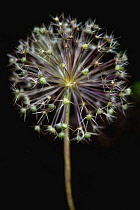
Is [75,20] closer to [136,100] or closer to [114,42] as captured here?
[114,42]

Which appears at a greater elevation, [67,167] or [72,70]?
[72,70]

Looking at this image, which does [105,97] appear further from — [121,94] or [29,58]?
[29,58]

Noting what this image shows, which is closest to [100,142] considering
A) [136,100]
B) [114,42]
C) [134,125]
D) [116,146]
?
[116,146]

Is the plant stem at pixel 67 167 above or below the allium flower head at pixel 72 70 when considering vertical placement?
below

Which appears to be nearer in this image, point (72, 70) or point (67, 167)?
point (72, 70)

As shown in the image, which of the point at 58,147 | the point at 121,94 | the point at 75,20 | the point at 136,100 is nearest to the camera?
the point at 121,94

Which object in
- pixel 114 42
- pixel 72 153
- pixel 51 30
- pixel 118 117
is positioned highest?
pixel 51 30

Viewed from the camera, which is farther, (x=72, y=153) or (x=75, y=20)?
(x=72, y=153)

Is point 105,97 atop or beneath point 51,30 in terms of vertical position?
beneath

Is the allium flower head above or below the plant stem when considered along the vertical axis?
above

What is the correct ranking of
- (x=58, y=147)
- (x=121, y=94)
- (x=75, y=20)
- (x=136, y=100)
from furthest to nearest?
(x=58, y=147) → (x=136, y=100) → (x=75, y=20) → (x=121, y=94)
